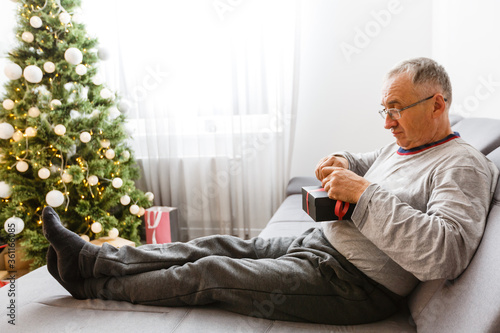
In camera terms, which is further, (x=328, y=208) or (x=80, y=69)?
(x=80, y=69)

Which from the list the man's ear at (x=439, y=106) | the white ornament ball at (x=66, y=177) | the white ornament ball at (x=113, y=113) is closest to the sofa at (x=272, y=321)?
the man's ear at (x=439, y=106)

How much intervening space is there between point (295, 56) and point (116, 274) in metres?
2.02

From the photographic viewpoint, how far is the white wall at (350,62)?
2.64 metres

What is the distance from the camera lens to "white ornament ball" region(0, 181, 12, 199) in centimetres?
223

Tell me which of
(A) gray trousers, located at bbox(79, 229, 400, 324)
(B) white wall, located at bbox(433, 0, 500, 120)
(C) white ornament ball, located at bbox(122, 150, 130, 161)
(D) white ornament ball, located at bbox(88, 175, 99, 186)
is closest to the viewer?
(A) gray trousers, located at bbox(79, 229, 400, 324)

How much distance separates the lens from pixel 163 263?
47.3 inches

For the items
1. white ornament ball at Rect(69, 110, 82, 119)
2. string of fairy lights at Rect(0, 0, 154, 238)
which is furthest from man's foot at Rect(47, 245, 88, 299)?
white ornament ball at Rect(69, 110, 82, 119)

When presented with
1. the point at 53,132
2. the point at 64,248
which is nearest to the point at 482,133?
the point at 64,248

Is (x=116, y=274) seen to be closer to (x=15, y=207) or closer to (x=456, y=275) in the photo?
(x=456, y=275)

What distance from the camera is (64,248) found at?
3.81 ft

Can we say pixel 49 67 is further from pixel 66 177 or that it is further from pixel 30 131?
pixel 66 177

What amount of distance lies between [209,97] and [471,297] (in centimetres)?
231

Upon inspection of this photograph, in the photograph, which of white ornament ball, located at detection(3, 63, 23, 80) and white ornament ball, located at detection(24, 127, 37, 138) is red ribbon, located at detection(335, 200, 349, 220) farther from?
white ornament ball, located at detection(3, 63, 23, 80)

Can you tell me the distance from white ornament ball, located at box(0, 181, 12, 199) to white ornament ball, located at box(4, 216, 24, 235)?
139 millimetres
